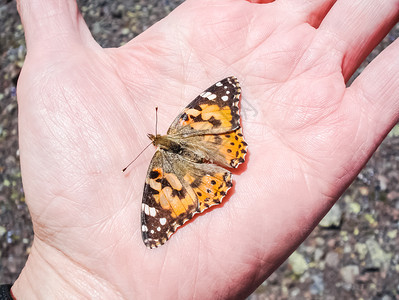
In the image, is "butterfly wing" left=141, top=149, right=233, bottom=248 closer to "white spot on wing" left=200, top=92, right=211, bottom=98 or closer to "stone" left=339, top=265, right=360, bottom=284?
"white spot on wing" left=200, top=92, right=211, bottom=98

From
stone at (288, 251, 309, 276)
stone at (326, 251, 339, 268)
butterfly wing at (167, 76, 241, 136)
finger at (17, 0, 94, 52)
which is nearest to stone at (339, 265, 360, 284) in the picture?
stone at (326, 251, 339, 268)

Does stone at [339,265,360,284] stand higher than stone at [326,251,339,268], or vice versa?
stone at [326,251,339,268]

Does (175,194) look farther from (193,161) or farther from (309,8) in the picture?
(309,8)

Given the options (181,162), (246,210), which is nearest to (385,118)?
(246,210)

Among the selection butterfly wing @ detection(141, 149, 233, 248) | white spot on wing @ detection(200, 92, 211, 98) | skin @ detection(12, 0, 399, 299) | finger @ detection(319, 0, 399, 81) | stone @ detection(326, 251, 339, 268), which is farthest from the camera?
stone @ detection(326, 251, 339, 268)

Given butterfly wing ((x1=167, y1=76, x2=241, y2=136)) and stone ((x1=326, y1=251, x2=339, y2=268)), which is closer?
butterfly wing ((x1=167, y1=76, x2=241, y2=136))

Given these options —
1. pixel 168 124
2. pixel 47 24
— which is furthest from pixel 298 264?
pixel 47 24

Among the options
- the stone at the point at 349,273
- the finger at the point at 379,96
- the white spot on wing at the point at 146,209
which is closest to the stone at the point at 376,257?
the stone at the point at 349,273
